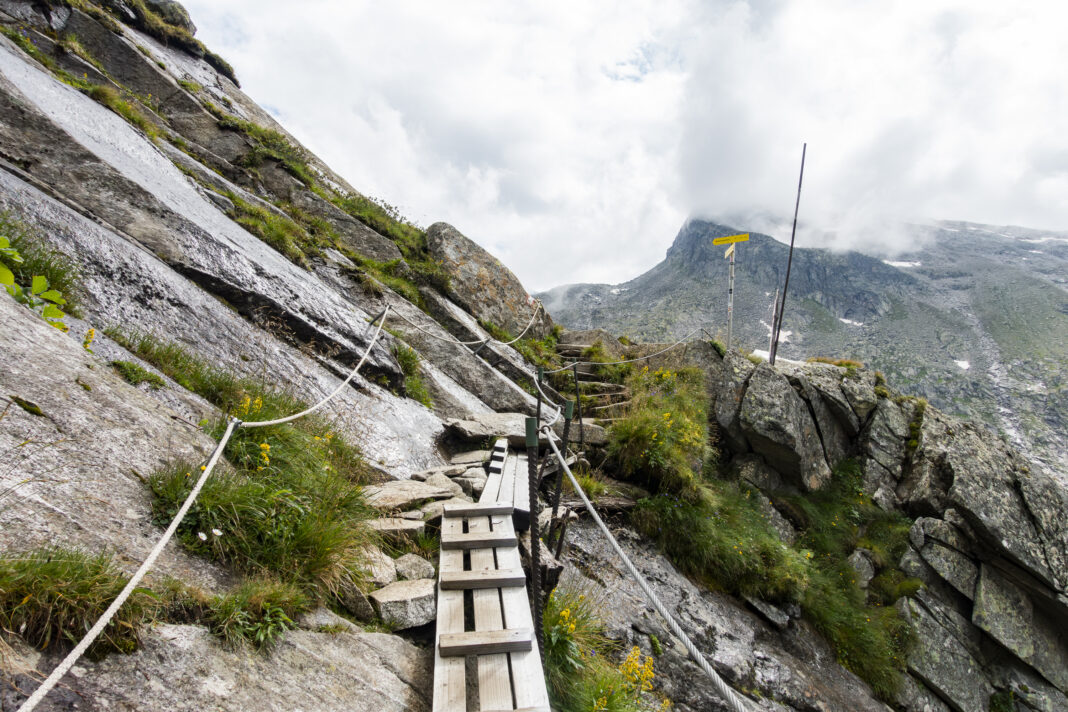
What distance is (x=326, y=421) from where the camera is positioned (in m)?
5.65

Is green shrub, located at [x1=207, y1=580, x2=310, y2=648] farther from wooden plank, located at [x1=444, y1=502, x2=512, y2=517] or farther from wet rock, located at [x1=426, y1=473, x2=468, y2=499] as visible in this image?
wet rock, located at [x1=426, y1=473, x2=468, y2=499]

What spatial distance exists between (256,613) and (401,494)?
2.49 metres

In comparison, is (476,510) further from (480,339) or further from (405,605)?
(480,339)

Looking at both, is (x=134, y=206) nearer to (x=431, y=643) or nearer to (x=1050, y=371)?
(x=431, y=643)

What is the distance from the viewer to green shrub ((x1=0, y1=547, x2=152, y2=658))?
189 cm

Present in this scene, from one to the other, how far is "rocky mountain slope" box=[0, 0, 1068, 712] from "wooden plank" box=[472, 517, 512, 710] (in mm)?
412

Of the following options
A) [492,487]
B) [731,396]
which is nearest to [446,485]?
[492,487]

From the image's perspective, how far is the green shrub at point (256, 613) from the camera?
2523 mm

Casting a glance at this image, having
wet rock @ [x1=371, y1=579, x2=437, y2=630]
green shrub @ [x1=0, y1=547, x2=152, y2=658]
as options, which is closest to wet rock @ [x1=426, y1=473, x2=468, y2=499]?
wet rock @ [x1=371, y1=579, x2=437, y2=630]

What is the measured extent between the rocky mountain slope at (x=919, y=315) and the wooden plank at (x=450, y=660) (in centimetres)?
10131

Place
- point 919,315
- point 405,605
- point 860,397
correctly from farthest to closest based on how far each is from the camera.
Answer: point 919,315 < point 860,397 < point 405,605

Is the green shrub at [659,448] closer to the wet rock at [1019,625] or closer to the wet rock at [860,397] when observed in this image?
the wet rock at [860,397]

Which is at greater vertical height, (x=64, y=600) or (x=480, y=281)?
(x=480, y=281)

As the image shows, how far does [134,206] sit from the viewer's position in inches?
266
